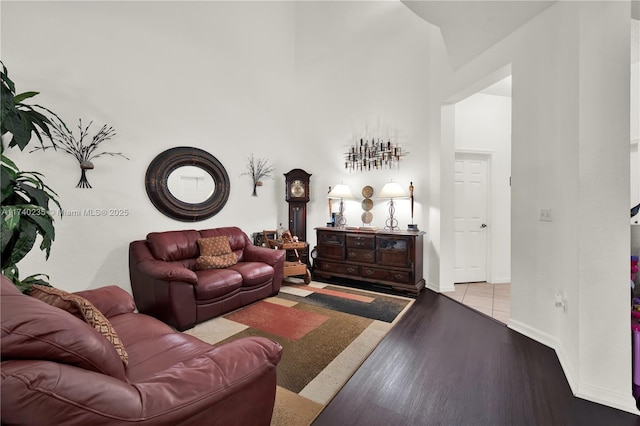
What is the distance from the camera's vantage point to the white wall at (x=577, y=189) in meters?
1.73

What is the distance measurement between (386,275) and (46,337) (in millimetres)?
3573

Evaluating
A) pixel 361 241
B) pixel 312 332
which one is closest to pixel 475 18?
pixel 361 241

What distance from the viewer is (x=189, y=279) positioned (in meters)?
2.62

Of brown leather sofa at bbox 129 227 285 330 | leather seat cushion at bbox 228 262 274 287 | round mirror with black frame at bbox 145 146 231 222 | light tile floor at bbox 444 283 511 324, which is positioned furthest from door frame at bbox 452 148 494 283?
round mirror with black frame at bbox 145 146 231 222

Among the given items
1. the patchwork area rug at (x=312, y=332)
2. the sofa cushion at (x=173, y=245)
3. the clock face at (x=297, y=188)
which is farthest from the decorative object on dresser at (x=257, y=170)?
the patchwork area rug at (x=312, y=332)

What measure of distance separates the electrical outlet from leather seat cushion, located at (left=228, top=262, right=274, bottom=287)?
2.88m

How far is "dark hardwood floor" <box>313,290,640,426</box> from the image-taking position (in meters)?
1.58

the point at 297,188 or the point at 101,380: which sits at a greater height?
the point at 297,188

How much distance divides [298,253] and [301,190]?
3.51 ft

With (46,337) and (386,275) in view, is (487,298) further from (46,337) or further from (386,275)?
(46,337)

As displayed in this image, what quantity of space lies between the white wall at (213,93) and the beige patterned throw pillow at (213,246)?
57 centimetres

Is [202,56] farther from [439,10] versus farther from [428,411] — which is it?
[428,411]

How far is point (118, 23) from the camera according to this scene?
3.08m

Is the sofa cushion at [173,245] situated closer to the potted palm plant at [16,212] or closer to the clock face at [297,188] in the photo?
the potted palm plant at [16,212]
